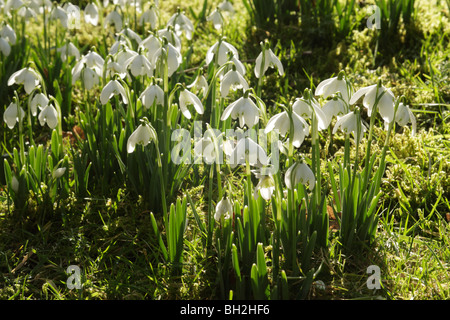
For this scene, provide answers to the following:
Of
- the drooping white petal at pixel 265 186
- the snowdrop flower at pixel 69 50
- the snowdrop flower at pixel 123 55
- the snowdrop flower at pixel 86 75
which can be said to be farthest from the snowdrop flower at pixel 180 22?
the drooping white petal at pixel 265 186

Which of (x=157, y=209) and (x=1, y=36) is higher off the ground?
(x=1, y=36)

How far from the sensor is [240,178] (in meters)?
2.65

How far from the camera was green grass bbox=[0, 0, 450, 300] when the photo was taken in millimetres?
1978

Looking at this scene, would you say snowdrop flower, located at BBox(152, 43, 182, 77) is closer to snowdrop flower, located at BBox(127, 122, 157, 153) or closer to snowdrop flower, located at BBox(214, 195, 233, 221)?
snowdrop flower, located at BBox(127, 122, 157, 153)

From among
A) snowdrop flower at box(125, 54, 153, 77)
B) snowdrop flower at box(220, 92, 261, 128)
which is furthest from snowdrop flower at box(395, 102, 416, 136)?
snowdrop flower at box(125, 54, 153, 77)

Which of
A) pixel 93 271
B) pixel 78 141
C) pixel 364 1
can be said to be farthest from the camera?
pixel 364 1

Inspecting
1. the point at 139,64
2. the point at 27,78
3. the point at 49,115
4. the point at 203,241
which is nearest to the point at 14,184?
the point at 49,115

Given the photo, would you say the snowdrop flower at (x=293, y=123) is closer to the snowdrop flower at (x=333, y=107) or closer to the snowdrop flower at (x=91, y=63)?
the snowdrop flower at (x=333, y=107)

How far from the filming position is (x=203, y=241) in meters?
2.13

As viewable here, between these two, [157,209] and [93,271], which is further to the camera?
[157,209]

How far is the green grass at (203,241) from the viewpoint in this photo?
1978 millimetres
